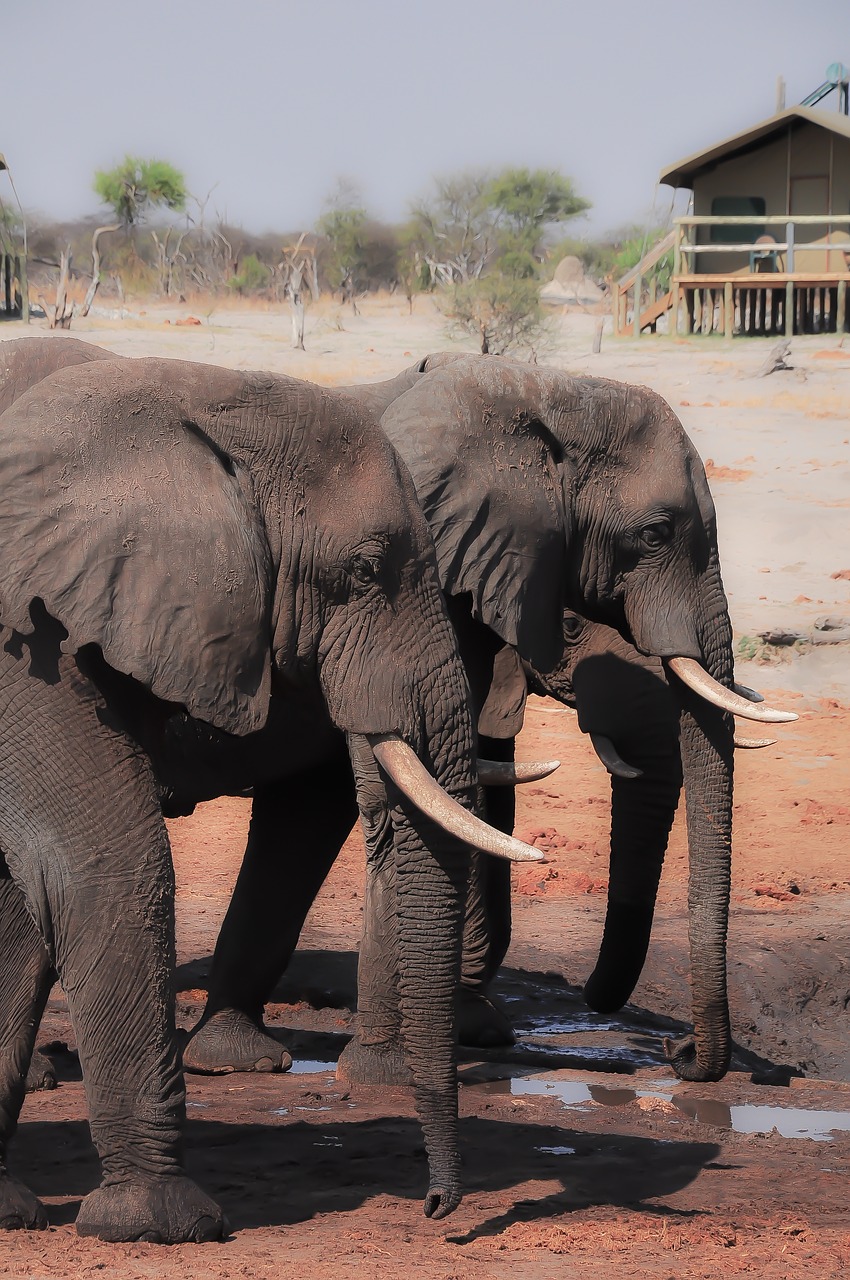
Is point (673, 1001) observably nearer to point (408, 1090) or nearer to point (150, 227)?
point (408, 1090)

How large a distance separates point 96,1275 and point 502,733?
2984 millimetres

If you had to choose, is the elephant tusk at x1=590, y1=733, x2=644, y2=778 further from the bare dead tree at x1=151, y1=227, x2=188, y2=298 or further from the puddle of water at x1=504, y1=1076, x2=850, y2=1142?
the bare dead tree at x1=151, y1=227, x2=188, y2=298

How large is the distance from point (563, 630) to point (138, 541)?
2.77m

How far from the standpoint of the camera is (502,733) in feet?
20.3

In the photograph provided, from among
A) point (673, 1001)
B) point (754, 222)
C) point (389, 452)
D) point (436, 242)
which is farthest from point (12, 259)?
point (389, 452)

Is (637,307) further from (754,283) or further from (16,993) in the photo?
(16,993)

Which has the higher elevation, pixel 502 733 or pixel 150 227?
pixel 150 227

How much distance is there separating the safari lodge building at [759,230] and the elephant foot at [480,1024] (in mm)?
20190

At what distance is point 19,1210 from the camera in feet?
12.7

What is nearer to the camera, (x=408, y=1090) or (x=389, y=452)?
(x=389, y=452)

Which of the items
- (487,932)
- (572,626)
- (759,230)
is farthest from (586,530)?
(759,230)

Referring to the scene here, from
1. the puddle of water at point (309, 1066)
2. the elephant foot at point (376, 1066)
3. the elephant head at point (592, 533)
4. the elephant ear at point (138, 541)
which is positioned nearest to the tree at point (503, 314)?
the elephant head at point (592, 533)

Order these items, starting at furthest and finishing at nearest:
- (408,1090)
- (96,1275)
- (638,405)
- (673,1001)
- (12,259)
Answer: (12,259)
(673,1001)
(638,405)
(408,1090)
(96,1275)

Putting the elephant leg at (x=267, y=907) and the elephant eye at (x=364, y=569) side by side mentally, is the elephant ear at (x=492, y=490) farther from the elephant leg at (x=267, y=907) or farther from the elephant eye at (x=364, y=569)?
the elephant eye at (x=364, y=569)
